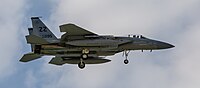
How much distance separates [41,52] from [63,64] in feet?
19.3

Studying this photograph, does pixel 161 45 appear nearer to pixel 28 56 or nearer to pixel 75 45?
pixel 75 45

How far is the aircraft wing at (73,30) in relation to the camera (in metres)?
63.7

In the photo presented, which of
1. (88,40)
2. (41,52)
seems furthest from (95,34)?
(41,52)

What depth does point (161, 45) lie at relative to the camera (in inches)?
2675

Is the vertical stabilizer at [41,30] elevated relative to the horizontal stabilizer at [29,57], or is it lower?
elevated

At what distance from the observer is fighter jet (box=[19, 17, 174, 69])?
65.4 metres

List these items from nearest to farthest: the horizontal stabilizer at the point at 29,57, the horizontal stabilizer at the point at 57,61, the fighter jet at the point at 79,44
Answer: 1. the fighter jet at the point at 79,44
2. the horizontal stabilizer at the point at 29,57
3. the horizontal stabilizer at the point at 57,61

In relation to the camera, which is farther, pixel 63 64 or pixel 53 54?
pixel 63 64

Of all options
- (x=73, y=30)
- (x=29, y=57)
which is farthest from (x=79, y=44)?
(x=29, y=57)

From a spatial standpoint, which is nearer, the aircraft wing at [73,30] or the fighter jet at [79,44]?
the aircraft wing at [73,30]

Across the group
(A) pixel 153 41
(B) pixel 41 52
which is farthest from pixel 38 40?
(A) pixel 153 41

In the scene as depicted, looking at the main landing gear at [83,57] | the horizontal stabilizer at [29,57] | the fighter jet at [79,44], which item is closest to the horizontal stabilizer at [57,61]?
the fighter jet at [79,44]

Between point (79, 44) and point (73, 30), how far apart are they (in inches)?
57.8

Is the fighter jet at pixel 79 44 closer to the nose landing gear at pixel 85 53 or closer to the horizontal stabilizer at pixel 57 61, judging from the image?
the nose landing gear at pixel 85 53
